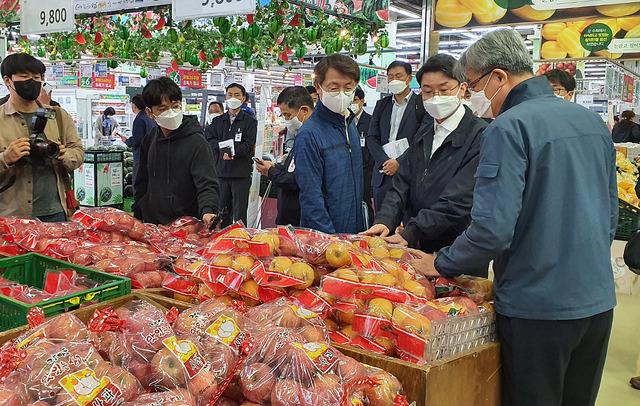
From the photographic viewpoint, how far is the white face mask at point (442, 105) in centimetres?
299

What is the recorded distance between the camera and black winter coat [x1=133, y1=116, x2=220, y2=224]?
3418 millimetres

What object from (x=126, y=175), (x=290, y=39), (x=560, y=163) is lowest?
(x=126, y=175)

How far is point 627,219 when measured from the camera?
5043mm

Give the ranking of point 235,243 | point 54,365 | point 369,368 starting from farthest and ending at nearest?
1. point 235,243
2. point 369,368
3. point 54,365

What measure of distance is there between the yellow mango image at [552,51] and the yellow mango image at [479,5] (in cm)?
346

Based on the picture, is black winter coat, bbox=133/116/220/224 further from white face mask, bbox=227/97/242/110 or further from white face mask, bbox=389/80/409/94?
white face mask, bbox=227/97/242/110

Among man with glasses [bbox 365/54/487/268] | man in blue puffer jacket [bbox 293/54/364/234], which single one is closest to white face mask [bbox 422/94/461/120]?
man with glasses [bbox 365/54/487/268]

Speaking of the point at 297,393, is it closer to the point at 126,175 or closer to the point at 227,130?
the point at 227,130

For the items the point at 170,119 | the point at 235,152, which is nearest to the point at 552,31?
the point at 235,152

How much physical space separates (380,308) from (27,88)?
2647mm

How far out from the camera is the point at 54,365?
49.0 inches

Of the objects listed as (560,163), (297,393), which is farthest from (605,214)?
(297,393)

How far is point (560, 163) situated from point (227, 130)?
555cm

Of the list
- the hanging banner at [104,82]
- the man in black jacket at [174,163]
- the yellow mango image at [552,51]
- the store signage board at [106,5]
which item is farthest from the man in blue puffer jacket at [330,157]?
the hanging banner at [104,82]
